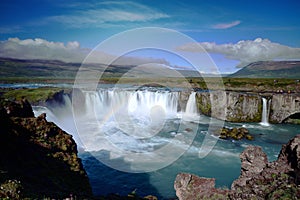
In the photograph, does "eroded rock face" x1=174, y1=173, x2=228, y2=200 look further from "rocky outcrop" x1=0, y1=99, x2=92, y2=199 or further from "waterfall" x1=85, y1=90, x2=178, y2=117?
"waterfall" x1=85, y1=90, x2=178, y2=117

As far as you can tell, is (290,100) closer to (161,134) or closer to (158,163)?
(161,134)

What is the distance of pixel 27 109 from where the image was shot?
1388 centimetres

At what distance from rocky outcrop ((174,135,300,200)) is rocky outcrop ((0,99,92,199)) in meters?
4.90

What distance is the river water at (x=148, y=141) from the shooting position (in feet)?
70.2

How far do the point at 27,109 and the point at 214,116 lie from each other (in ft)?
132

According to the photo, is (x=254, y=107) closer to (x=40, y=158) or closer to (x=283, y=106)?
(x=283, y=106)

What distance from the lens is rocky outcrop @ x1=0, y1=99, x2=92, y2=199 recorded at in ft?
28.2

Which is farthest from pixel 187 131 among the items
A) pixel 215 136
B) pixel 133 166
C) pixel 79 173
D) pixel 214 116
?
pixel 79 173

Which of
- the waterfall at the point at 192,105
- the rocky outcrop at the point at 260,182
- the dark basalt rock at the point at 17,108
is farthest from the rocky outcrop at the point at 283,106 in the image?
the dark basalt rock at the point at 17,108

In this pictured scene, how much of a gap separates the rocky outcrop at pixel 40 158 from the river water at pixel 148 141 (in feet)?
25.5

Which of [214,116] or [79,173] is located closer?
[79,173]

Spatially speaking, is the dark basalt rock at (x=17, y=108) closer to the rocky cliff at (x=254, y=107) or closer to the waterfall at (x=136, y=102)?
the waterfall at (x=136, y=102)

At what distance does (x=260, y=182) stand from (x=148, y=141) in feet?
80.3

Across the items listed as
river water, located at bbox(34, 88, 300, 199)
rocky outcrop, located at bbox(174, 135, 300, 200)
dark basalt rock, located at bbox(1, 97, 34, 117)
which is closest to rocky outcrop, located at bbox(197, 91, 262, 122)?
river water, located at bbox(34, 88, 300, 199)
